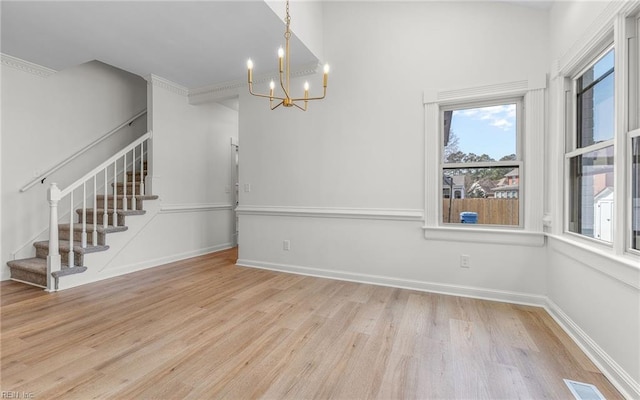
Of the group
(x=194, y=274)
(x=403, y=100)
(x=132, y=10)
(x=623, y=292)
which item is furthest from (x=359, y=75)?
(x=194, y=274)

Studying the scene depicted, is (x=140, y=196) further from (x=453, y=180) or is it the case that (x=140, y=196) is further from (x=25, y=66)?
(x=453, y=180)

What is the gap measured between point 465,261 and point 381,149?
4.79 ft

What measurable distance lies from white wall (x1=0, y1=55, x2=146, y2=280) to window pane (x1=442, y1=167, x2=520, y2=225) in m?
4.81

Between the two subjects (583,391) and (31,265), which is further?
(31,265)

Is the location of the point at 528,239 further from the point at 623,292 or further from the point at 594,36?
the point at 594,36

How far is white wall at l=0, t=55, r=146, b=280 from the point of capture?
3.38 meters

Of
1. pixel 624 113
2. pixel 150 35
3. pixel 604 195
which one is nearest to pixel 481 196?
pixel 604 195

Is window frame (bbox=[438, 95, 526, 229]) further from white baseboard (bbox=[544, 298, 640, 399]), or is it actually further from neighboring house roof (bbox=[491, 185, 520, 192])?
white baseboard (bbox=[544, 298, 640, 399])

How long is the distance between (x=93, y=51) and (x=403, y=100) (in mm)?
3580

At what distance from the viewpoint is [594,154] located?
6.66ft

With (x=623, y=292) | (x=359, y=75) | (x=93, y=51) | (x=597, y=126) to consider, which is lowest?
(x=623, y=292)

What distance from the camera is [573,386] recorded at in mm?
1563

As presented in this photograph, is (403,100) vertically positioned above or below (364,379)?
above

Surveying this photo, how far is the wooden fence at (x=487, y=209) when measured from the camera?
286 centimetres
